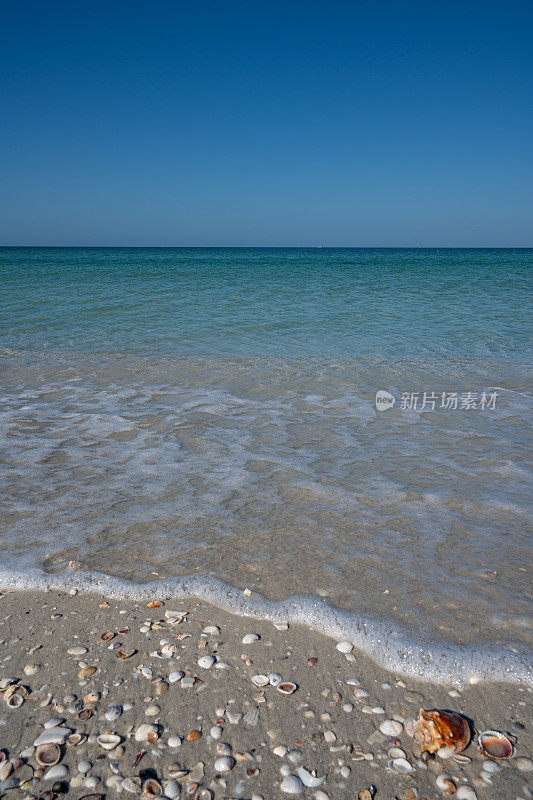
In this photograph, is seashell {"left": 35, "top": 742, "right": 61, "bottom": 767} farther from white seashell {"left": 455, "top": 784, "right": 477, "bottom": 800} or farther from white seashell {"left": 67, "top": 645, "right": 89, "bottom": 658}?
white seashell {"left": 455, "top": 784, "right": 477, "bottom": 800}

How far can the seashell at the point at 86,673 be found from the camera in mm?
2102

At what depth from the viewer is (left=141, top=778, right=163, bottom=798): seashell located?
164 centimetres

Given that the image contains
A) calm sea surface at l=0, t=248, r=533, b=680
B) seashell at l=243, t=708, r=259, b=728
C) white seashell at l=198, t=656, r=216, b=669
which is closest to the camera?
seashell at l=243, t=708, r=259, b=728

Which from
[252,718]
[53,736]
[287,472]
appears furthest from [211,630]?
[287,472]

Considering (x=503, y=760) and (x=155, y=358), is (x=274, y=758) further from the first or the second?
(x=155, y=358)

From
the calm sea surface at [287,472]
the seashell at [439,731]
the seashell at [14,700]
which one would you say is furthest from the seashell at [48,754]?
the seashell at [439,731]

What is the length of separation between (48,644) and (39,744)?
0.53 m

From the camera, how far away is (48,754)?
69.2 inches

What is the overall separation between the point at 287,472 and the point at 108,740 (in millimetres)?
2609

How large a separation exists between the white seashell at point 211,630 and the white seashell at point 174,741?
561 millimetres

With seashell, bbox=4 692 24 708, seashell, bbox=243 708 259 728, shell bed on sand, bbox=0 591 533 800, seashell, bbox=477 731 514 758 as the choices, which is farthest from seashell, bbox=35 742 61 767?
seashell, bbox=477 731 514 758

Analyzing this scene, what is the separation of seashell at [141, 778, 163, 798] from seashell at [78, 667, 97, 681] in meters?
0.57

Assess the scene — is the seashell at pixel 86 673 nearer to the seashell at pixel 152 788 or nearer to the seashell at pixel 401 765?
the seashell at pixel 152 788

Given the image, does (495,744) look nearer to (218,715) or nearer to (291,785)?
(291,785)
